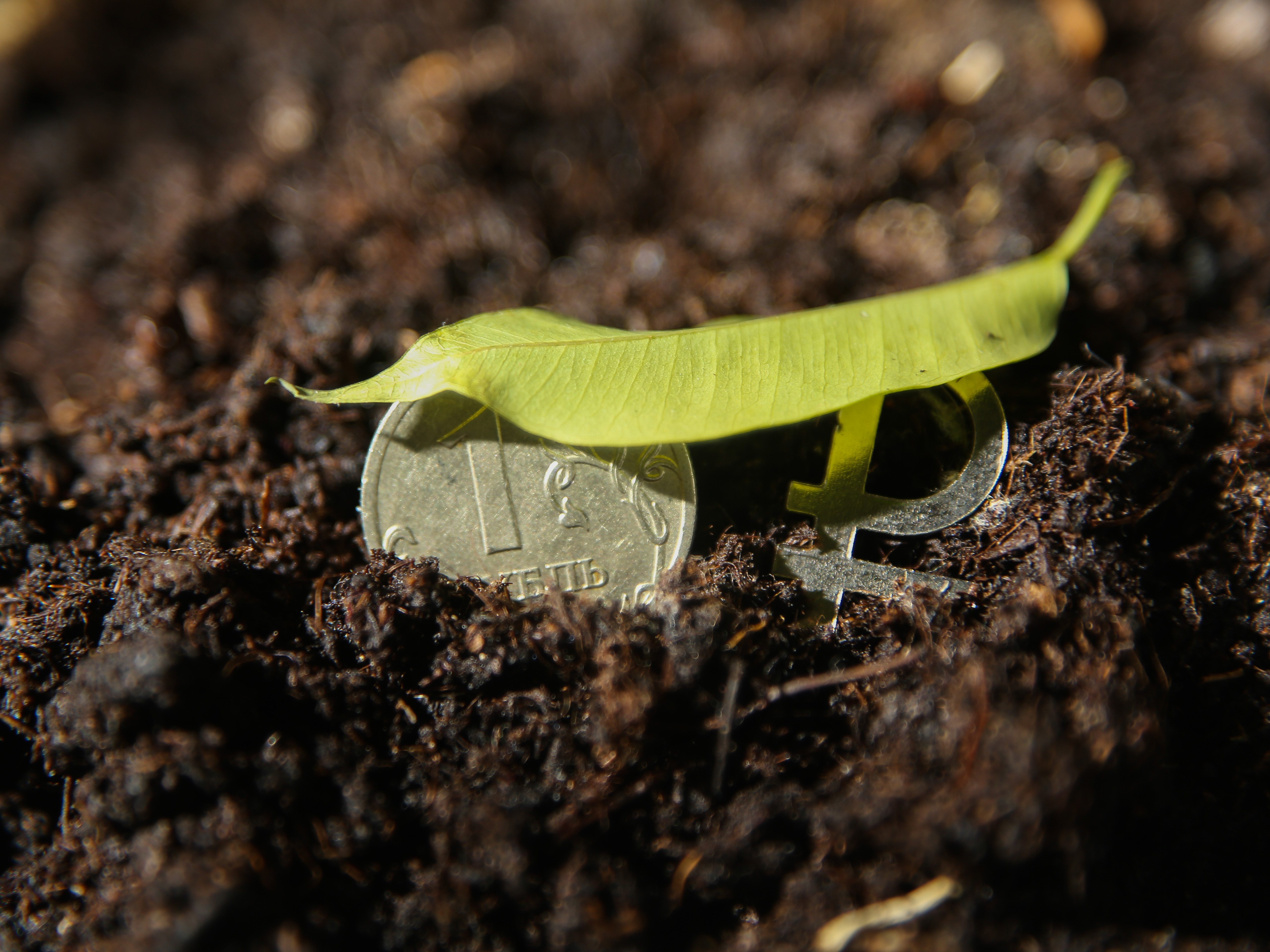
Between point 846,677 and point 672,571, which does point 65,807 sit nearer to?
point 672,571

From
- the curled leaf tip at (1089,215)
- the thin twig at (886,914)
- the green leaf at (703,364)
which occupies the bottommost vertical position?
the thin twig at (886,914)

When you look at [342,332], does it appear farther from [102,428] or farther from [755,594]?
[755,594]

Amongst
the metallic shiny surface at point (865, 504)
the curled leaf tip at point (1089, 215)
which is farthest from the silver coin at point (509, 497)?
the curled leaf tip at point (1089, 215)

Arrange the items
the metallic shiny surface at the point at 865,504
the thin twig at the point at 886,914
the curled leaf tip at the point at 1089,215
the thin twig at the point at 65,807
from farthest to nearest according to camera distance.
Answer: the curled leaf tip at the point at 1089,215 < the metallic shiny surface at the point at 865,504 < the thin twig at the point at 65,807 < the thin twig at the point at 886,914

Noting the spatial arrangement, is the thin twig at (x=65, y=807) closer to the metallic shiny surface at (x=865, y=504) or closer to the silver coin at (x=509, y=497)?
the silver coin at (x=509, y=497)

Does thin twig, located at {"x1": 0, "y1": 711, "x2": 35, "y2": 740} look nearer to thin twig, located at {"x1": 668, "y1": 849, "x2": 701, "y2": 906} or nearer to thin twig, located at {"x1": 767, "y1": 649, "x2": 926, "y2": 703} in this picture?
thin twig, located at {"x1": 668, "y1": 849, "x2": 701, "y2": 906}

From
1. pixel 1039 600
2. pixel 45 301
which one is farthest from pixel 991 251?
pixel 45 301

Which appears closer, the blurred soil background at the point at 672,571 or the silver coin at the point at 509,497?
the blurred soil background at the point at 672,571
